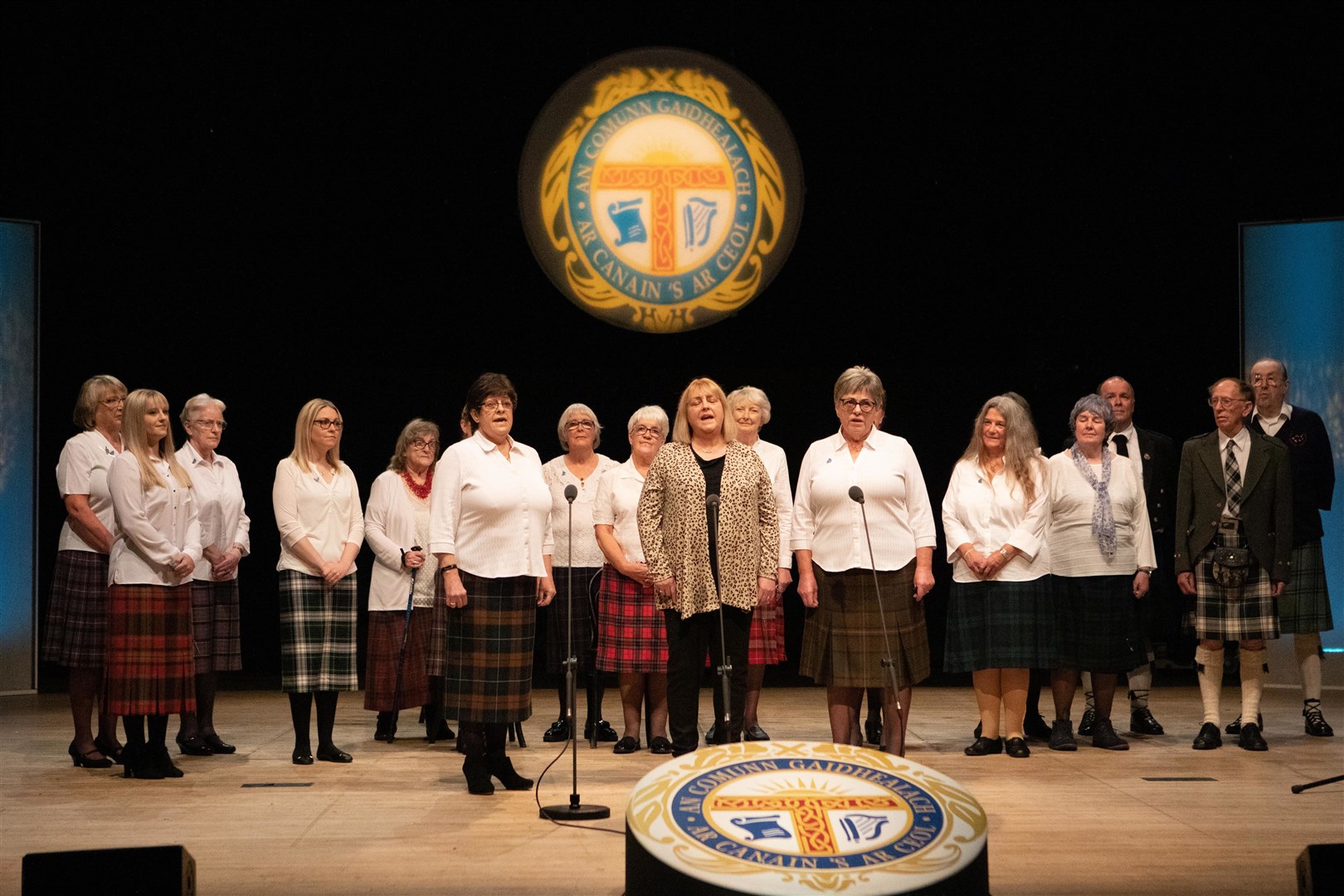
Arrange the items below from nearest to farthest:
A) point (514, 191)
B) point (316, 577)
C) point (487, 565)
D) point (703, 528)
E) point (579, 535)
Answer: point (487, 565), point (703, 528), point (316, 577), point (579, 535), point (514, 191)

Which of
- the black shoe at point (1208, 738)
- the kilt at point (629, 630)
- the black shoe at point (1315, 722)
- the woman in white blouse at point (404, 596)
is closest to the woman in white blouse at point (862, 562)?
the kilt at point (629, 630)

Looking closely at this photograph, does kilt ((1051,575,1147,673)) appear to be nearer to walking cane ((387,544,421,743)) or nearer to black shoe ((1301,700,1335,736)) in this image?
black shoe ((1301,700,1335,736))

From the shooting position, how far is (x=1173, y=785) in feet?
15.6

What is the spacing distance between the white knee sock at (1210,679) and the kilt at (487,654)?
2939mm

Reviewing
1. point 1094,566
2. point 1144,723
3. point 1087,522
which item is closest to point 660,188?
point 1087,522

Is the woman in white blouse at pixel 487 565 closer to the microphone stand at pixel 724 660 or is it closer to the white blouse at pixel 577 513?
the microphone stand at pixel 724 660

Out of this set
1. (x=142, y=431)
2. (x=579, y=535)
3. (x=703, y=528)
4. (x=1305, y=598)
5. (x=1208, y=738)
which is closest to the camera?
(x=703, y=528)

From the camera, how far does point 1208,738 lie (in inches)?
219

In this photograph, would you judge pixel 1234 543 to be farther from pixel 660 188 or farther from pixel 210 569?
pixel 210 569

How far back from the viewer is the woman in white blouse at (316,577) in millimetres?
5324

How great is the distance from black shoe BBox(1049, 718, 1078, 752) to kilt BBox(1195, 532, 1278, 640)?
0.71 metres

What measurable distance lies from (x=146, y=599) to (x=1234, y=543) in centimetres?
429

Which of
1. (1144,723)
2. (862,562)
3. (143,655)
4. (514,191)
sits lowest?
(1144,723)

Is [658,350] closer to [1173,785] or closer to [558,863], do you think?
[1173,785]
